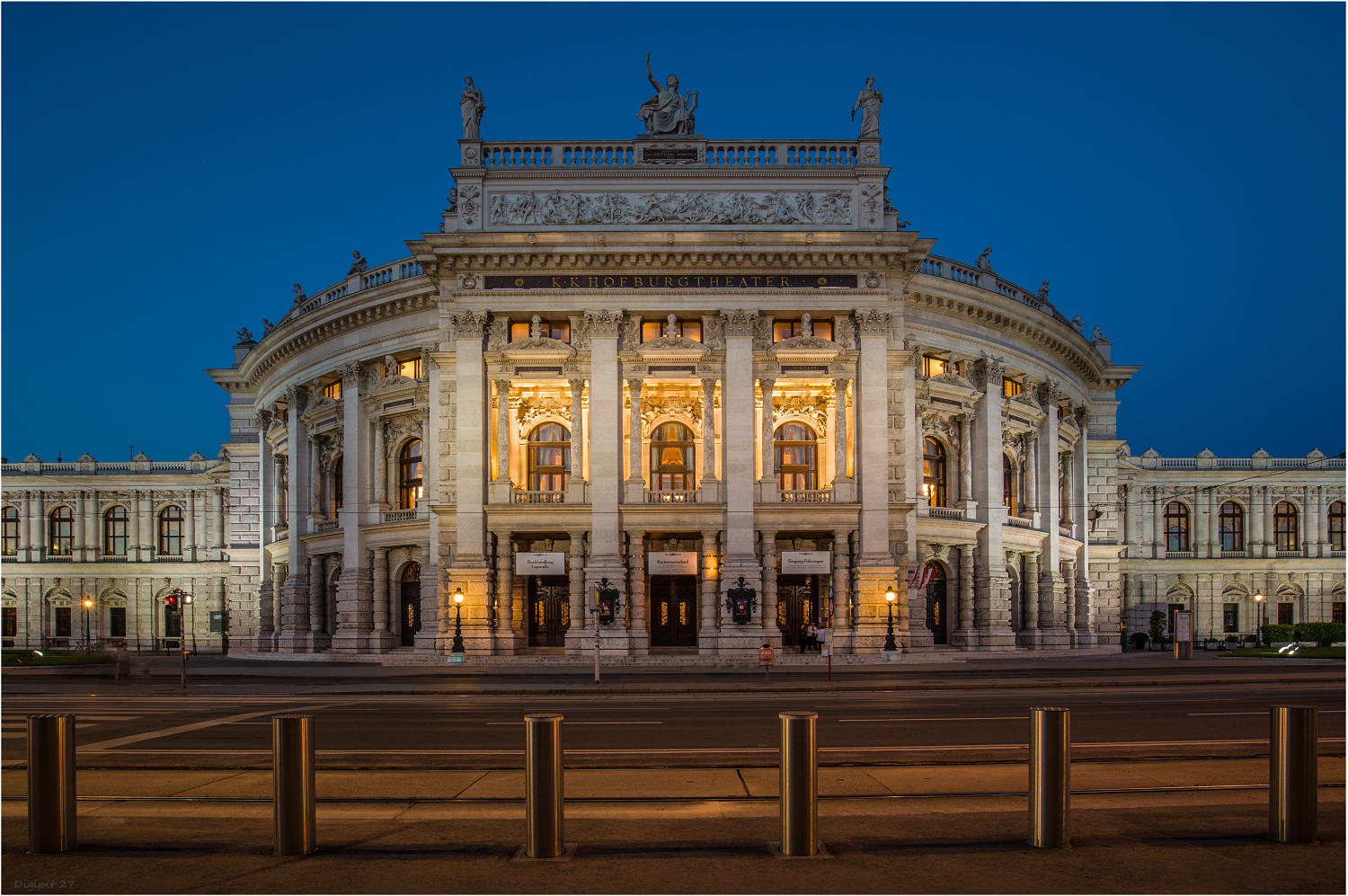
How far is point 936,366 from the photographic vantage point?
45.4 metres

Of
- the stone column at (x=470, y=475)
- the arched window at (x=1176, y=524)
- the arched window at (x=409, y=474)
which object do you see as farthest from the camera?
the arched window at (x=1176, y=524)

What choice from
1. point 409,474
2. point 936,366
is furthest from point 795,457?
point 409,474

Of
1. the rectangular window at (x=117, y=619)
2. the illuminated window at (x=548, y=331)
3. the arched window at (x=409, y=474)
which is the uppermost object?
the illuminated window at (x=548, y=331)

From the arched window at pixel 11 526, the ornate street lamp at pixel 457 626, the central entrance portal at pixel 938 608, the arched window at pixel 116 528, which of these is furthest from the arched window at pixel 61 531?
the central entrance portal at pixel 938 608

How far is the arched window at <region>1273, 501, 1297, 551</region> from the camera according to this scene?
71.1m

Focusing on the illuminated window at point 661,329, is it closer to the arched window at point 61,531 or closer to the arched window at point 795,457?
the arched window at point 795,457

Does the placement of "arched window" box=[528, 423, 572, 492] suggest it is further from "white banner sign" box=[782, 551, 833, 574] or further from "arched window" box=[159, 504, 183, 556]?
"arched window" box=[159, 504, 183, 556]

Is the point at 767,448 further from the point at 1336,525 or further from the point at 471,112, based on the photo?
the point at 1336,525

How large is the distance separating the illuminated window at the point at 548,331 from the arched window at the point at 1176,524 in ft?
164

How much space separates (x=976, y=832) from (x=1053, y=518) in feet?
149

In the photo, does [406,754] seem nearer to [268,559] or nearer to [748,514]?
[748,514]

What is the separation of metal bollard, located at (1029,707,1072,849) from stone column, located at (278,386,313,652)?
4538 centimetres

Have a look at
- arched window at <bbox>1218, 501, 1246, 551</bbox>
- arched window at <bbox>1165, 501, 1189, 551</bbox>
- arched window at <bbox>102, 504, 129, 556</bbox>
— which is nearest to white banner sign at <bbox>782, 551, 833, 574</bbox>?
arched window at <bbox>1165, 501, 1189, 551</bbox>

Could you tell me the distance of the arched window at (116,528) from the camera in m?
73.6
